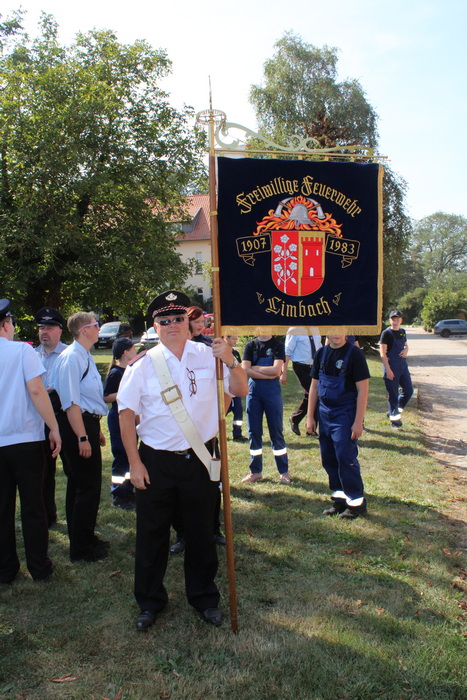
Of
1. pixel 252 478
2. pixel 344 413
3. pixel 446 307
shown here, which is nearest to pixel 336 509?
pixel 344 413

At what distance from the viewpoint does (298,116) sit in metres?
31.1

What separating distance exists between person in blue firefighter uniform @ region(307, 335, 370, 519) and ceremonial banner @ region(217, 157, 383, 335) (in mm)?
1396

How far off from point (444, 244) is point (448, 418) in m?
101

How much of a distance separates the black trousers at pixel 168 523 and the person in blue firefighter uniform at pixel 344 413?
2091 mm

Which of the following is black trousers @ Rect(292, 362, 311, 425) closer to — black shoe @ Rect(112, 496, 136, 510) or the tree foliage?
black shoe @ Rect(112, 496, 136, 510)

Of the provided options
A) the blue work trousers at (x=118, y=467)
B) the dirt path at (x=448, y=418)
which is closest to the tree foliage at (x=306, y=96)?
the dirt path at (x=448, y=418)

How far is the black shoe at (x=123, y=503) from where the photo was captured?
5.90m

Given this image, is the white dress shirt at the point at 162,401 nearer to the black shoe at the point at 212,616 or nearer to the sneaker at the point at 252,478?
the black shoe at the point at 212,616

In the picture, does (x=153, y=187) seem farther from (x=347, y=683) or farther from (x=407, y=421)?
(x=347, y=683)

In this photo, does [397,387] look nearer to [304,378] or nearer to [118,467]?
[304,378]

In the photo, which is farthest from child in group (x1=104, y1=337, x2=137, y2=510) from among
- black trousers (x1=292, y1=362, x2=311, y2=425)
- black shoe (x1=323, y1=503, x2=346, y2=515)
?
black trousers (x1=292, y1=362, x2=311, y2=425)

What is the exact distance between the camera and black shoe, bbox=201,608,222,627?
3635 millimetres

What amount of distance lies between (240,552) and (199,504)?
139 centimetres

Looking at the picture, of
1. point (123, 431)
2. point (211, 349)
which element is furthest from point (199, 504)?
point (211, 349)
